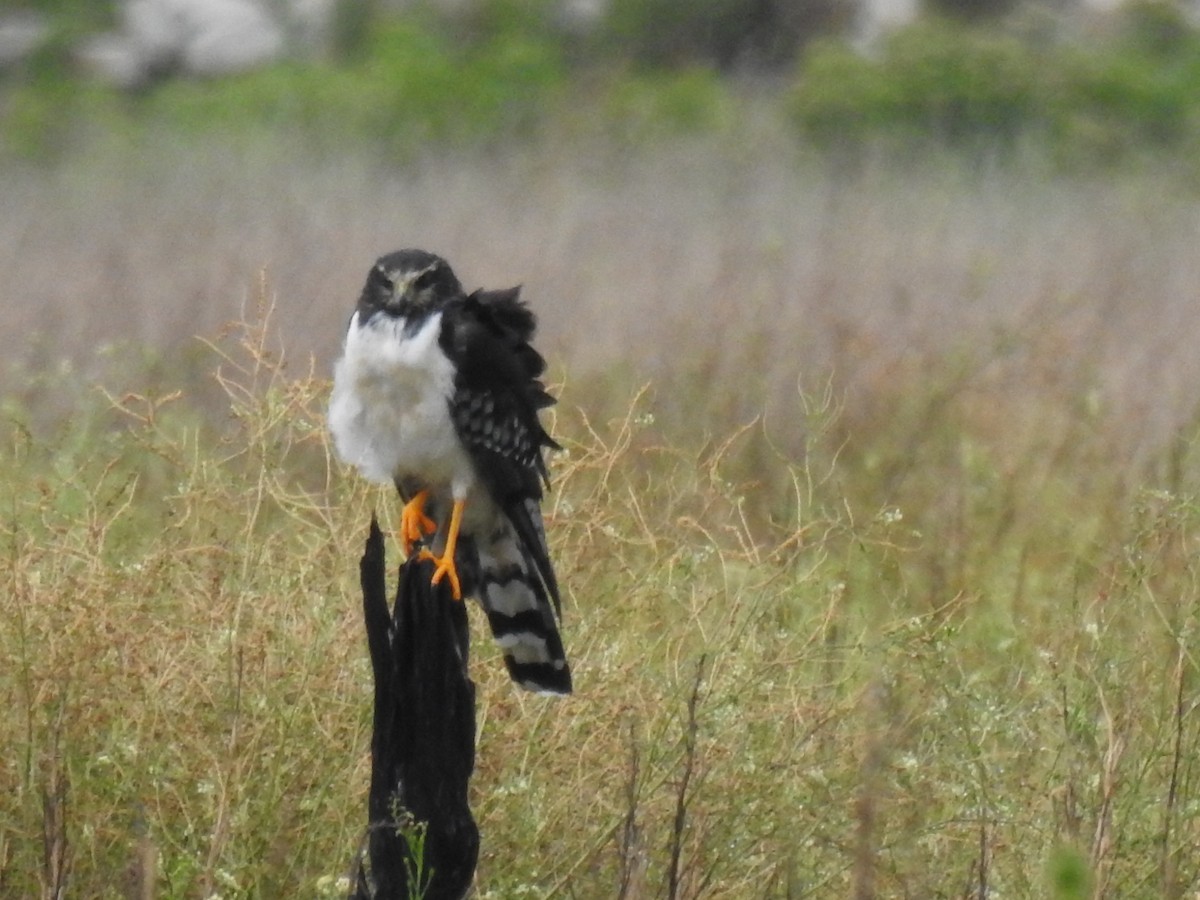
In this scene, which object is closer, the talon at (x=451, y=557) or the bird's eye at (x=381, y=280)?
the talon at (x=451, y=557)

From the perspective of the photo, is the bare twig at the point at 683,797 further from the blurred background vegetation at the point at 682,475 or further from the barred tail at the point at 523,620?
the barred tail at the point at 523,620

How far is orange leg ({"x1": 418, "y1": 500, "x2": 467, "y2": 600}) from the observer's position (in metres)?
4.20

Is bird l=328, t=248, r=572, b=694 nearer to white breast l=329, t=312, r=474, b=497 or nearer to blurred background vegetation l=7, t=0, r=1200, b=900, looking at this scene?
white breast l=329, t=312, r=474, b=497

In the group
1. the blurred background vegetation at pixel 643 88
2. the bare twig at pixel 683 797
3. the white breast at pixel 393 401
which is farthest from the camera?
the blurred background vegetation at pixel 643 88

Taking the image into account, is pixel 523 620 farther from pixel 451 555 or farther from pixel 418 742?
pixel 418 742

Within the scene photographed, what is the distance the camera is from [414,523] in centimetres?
476

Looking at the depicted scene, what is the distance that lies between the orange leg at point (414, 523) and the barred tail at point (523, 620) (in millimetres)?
166

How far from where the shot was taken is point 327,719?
4.30 meters

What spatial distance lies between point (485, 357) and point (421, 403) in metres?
0.16

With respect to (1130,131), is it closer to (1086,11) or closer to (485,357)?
(1086,11)

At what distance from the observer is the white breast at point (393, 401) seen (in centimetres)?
459

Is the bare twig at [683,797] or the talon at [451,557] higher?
the talon at [451,557]

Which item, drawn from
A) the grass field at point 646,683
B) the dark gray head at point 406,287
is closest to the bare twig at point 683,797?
the grass field at point 646,683

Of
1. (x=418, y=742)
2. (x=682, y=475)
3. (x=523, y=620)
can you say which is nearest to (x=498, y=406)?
(x=523, y=620)
